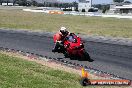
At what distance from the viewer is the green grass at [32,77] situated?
35.2 feet

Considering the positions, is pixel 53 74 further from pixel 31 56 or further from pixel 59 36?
pixel 59 36

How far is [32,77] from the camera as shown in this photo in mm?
11742

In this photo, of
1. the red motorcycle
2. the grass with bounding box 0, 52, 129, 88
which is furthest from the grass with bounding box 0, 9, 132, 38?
the grass with bounding box 0, 52, 129, 88

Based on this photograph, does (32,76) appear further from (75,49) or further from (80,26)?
(80,26)

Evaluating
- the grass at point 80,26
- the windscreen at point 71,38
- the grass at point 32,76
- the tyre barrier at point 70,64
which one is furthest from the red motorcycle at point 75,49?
the grass at point 80,26

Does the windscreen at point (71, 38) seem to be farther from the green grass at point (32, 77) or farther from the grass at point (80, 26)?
the grass at point (80, 26)

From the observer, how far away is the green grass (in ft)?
35.2

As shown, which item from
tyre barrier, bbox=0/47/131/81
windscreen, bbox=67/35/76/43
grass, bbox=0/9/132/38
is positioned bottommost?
grass, bbox=0/9/132/38

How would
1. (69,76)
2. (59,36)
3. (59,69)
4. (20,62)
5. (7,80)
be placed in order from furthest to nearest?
(59,36), (20,62), (59,69), (69,76), (7,80)

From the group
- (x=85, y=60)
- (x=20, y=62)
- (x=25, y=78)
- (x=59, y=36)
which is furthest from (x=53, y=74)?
(x=59, y=36)

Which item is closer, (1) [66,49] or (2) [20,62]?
(2) [20,62]

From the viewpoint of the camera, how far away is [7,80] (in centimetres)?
1105

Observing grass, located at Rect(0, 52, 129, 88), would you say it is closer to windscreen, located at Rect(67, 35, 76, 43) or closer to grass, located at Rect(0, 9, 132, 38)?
windscreen, located at Rect(67, 35, 76, 43)

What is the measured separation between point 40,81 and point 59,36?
24.0 feet
